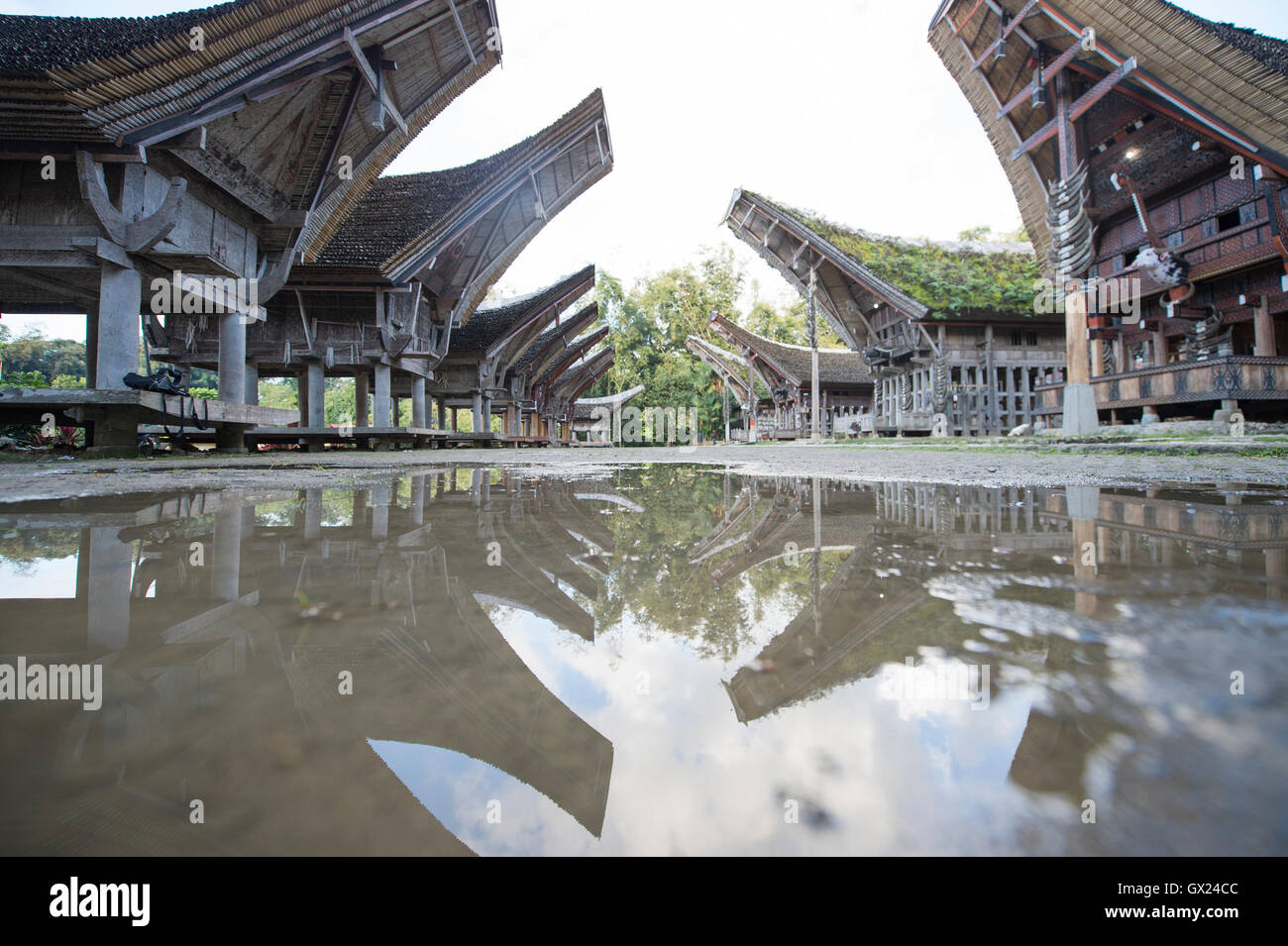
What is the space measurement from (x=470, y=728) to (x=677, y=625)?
15.7 inches

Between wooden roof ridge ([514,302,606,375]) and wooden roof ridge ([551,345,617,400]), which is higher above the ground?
wooden roof ridge ([551,345,617,400])

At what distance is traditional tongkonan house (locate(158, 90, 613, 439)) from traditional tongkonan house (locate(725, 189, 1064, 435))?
751cm

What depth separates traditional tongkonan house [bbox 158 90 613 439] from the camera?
10719 mm

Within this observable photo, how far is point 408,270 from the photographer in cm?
1054

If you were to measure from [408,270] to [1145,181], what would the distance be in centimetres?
1455

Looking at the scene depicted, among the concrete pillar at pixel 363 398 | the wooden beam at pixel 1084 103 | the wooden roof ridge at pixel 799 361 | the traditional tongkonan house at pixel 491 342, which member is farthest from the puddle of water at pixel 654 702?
the wooden roof ridge at pixel 799 361

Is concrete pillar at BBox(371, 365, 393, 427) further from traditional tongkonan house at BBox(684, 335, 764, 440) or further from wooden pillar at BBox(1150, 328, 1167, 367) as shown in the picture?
traditional tongkonan house at BBox(684, 335, 764, 440)

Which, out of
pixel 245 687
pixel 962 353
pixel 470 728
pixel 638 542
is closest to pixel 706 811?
pixel 470 728

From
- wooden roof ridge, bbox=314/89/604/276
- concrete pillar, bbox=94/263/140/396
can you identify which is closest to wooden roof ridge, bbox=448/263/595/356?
wooden roof ridge, bbox=314/89/604/276

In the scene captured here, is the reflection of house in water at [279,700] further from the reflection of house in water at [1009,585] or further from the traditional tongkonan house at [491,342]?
the traditional tongkonan house at [491,342]

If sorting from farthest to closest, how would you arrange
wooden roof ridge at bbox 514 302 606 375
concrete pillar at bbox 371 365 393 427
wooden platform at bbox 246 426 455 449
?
wooden roof ridge at bbox 514 302 606 375 < concrete pillar at bbox 371 365 393 427 < wooden platform at bbox 246 426 455 449

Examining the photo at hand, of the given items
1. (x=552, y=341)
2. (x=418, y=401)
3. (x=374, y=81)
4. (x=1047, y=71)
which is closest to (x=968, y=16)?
(x=1047, y=71)

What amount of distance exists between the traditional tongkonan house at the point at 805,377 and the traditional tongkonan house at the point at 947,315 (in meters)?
5.76

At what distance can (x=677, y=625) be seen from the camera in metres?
0.93
